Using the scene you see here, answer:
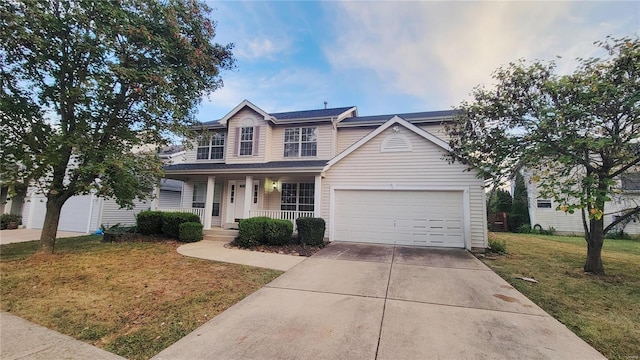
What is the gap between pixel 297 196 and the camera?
44.0 ft

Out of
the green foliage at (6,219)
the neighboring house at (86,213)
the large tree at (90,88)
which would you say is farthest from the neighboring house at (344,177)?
the green foliage at (6,219)

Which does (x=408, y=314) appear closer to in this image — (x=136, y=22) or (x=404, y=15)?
(x=136, y=22)

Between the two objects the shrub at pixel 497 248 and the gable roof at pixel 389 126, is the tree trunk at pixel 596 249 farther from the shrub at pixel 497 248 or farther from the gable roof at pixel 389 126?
the gable roof at pixel 389 126

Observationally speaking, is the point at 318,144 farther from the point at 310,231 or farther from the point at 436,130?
the point at 436,130

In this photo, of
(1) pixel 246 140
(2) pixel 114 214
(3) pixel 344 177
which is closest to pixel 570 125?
(3) pixel 344 177

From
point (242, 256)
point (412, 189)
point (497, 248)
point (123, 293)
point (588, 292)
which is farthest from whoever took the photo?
point (412, 189)

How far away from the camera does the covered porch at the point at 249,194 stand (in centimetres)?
1255

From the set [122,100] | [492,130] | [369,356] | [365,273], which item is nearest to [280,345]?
[369,356]

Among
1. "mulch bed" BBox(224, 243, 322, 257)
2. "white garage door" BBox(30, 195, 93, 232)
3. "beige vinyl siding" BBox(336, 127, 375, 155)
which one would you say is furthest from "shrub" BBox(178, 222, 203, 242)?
"white garage door" BBox(30, 195, 93, 232)

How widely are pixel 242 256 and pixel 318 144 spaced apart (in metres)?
7.06

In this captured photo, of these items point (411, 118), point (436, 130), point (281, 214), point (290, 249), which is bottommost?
point (290, 249)

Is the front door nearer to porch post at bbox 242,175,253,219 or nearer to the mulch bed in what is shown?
porch post at bbox 242,175,253,219

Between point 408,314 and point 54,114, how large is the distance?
10.7m

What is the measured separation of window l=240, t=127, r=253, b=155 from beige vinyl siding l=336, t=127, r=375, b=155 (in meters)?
4.58
